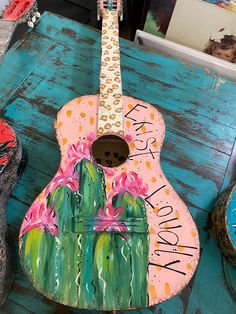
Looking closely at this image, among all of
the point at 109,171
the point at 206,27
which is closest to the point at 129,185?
the point at 109,171

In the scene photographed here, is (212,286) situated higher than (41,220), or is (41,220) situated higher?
(41,220)

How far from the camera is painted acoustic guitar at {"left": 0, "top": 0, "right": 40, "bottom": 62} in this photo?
928 millimetres

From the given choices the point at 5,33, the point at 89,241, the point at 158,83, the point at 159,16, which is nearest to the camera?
the point at 89,241

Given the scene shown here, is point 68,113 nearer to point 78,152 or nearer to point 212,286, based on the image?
point 78,152

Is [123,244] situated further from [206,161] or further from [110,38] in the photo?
[110,38]

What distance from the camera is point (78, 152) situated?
75 cm

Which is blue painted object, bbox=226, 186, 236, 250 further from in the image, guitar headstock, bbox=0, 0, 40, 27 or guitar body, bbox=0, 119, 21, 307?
guitar headstock, bbox=0, 0, 40, 27

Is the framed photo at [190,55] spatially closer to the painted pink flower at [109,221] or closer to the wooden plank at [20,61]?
the wooden plank at [20,61]

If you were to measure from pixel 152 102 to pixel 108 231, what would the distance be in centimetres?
46

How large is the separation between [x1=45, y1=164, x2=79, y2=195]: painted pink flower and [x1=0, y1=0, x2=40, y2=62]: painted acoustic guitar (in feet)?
1.35

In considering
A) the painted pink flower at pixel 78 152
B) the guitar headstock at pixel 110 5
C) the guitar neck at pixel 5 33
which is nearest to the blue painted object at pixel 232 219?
the painted pink flower at pixel 78 152

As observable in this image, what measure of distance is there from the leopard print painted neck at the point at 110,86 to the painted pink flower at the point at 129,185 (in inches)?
4.1

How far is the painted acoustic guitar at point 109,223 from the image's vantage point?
2.07 ft

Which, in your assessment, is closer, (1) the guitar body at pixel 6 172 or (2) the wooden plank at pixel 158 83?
(1) the guitar body at pixel 6 172
